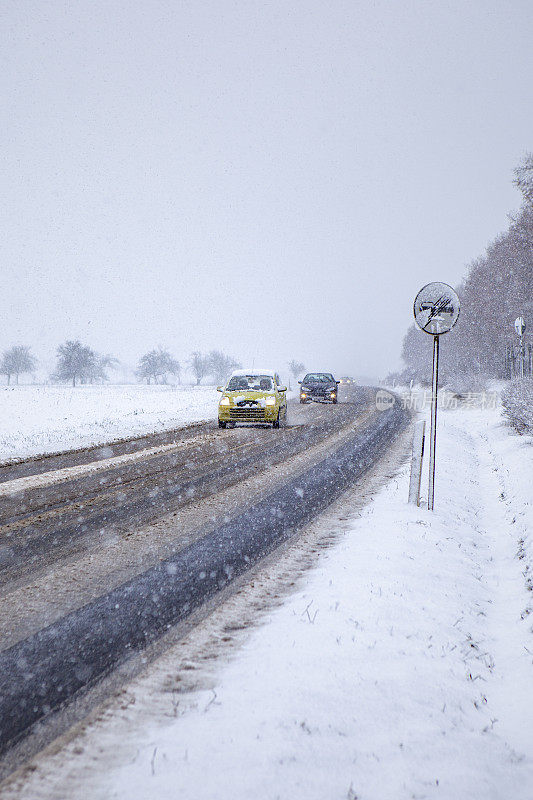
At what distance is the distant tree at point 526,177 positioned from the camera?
2380 centimetres

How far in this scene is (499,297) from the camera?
34156 mm

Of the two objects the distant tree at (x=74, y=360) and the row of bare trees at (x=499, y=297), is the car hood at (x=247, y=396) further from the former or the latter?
the distant tree at (x=74, y=360)

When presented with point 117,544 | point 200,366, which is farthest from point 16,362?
point 117,544

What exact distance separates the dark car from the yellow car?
1102 cm

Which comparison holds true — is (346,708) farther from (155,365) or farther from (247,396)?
(155,365)

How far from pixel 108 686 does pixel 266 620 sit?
48.0 inches

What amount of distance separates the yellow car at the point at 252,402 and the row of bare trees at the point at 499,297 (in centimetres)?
1726

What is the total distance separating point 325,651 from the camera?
124 inches

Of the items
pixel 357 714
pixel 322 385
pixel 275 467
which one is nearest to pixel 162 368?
pixel 322 385

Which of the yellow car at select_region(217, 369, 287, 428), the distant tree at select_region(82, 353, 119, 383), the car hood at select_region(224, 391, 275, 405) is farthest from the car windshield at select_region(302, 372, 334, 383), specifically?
the distant tree at select_region(82, 353, 119, 383)

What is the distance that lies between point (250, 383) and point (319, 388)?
39.1ft

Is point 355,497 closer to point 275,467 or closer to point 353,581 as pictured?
point 275,467

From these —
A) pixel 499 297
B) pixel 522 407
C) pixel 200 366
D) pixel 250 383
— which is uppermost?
pixel 499 297

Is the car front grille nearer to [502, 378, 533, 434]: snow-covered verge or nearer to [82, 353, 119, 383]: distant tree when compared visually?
[502, 378, 533, 434]: snow-covered verge
